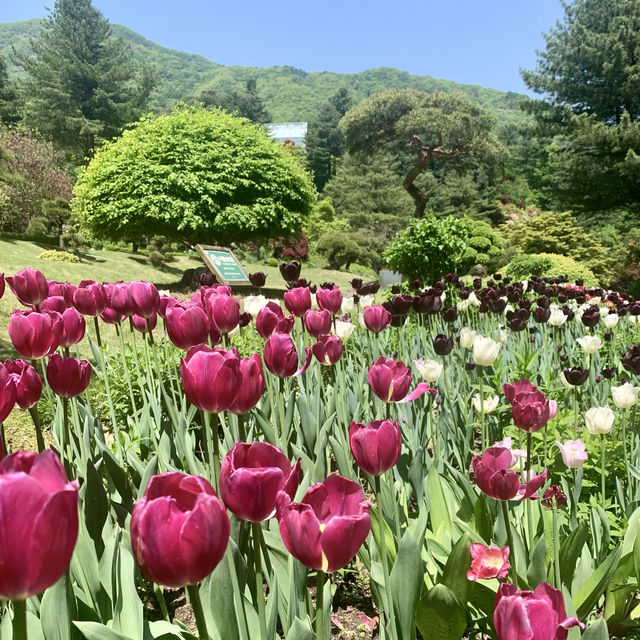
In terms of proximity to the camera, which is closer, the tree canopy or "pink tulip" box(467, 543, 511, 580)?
"pink tulip" box(467, 543, 511, 580)

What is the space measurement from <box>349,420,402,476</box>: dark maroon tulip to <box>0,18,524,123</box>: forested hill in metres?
90.5

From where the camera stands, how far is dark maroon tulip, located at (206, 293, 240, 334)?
1673 mm

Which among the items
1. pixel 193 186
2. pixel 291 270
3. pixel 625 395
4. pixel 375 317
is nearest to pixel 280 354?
pixel 375 317

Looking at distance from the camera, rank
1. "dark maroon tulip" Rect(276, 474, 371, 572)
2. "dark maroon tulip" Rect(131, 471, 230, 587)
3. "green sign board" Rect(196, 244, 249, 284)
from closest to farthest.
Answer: "dark maroon tulip" Rect(131, 471, 230, 587), "dark maroon tulip" Rect(276, 474, 371, 572), "green sign board" Rect(196, 244, 249, 284)

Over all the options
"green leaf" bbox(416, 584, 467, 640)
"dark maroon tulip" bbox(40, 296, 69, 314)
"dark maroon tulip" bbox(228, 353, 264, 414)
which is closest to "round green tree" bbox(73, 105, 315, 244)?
"dark maroon tulip" bbox(40, 296, 69, 314)

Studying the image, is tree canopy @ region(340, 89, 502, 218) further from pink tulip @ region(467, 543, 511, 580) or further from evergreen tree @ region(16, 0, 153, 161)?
pink tulip @ region(467, 543, 511, 580)

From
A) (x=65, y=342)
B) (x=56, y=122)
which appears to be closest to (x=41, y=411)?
(x=65, y=342)

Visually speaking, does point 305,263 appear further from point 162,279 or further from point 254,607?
point 254,607

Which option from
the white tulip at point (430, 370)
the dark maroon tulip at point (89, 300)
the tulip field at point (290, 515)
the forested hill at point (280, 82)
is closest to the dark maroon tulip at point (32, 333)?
the tulip field at point (290, 515)

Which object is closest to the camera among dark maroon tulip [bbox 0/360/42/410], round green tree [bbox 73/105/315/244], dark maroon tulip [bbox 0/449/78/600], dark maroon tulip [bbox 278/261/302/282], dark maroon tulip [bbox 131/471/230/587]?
dark maroon tulip [bbox 0/449/78/600]

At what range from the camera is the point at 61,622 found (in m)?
0.92

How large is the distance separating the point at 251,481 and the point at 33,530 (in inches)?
11.2

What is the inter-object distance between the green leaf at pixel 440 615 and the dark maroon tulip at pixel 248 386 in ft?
1.71

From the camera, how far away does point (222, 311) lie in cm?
168
